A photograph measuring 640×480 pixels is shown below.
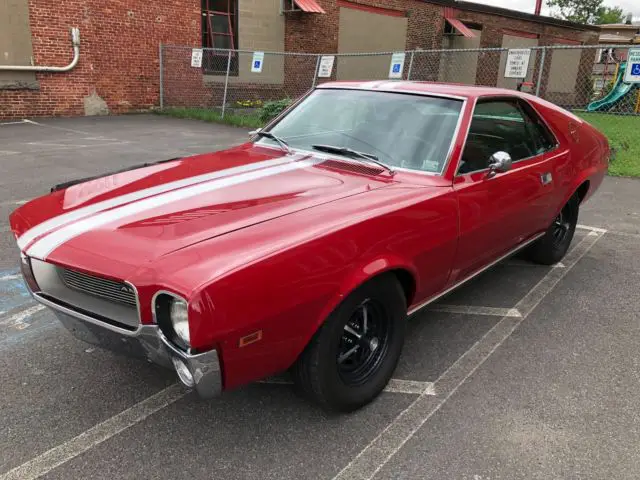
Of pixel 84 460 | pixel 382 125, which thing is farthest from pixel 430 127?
pixel 84 460

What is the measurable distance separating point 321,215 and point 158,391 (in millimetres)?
1274

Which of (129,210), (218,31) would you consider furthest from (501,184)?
(218,31)

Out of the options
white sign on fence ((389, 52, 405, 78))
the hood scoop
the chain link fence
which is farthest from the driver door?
white sign on fence ((389, 52, 405, 78))

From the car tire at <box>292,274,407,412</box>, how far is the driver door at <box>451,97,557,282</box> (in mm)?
647

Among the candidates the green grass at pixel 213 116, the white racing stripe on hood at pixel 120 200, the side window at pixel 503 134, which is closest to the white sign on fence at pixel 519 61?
the green grass at pixel 213 116

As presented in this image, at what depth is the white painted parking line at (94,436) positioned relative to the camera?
222cm

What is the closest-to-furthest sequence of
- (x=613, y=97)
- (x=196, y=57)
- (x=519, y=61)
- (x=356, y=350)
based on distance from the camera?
1. (x=356, y=350)
2. (x=519, y=61)
3. (x=196, y=57)
4. (x=613, y=97)

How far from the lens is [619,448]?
96.0 inches

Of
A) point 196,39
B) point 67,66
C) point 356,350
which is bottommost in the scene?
point 356,350

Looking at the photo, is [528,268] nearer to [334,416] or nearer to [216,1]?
[334,416]

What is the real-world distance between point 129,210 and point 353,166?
4.25 ft

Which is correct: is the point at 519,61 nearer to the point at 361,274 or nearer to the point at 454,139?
the point at 454,139

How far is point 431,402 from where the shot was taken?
2.75 metres

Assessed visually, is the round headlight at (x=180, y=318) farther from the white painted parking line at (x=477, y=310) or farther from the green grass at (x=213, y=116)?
the green grass at (x=213, y=116)
